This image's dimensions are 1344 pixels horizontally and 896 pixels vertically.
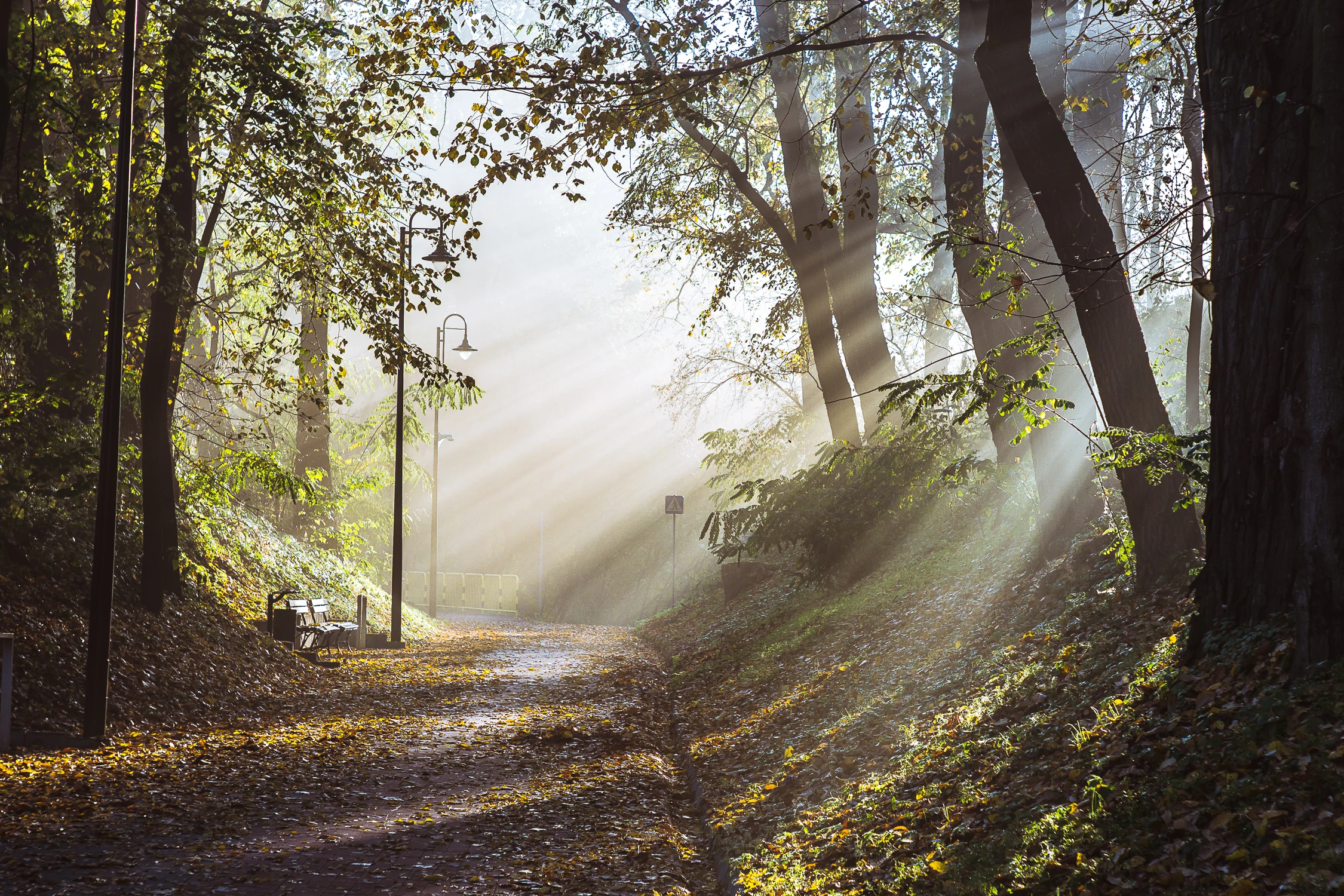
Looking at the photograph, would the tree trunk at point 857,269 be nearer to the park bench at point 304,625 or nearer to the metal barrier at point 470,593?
the park bench at point 304,625

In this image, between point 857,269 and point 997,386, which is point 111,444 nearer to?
point 997,386

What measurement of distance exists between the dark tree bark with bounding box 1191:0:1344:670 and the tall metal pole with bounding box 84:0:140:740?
8444 mm

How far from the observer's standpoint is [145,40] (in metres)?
12.7

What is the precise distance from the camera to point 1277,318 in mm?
5406

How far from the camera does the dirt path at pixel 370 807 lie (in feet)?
17.9

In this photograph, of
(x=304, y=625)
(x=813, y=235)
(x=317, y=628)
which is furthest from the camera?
(x=813, y=235)

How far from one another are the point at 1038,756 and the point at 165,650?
31.7ft

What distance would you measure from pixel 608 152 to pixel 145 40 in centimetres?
646

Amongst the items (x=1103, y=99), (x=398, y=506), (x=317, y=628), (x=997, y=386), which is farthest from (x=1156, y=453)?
(x=398, y=506)

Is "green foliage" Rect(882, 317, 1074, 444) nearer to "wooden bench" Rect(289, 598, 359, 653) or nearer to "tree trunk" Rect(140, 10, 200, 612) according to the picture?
"tree trunk" Rect(140, 10, 200, 612)

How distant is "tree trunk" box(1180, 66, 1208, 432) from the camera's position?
8039 millimetres


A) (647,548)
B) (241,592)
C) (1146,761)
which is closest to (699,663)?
(241,592)

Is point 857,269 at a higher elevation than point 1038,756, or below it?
higher

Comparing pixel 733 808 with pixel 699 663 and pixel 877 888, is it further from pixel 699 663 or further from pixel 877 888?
pixel 699 663
